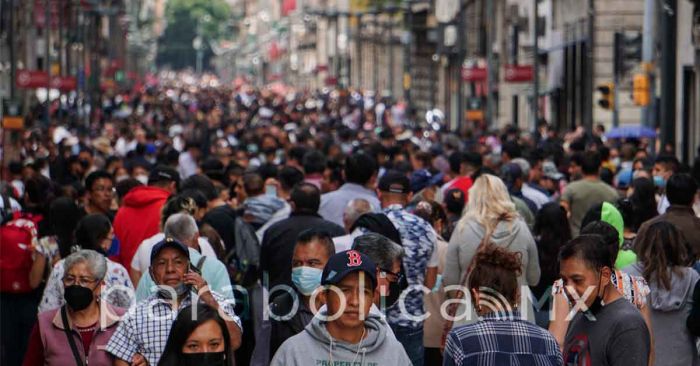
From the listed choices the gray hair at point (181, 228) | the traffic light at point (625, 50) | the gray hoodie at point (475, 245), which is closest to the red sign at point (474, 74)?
the traffic light at point (625, 50)

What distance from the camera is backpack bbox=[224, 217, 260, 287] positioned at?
481 inches

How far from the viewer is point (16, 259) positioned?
1220 centimetres

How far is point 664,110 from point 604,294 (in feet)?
60.8

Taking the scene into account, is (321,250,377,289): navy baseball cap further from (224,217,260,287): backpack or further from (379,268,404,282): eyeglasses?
(224,217,260,287): backpack

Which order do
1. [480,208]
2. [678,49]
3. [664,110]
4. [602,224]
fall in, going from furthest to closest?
[678,49] < [664,110] < [480,208] < [602,224]

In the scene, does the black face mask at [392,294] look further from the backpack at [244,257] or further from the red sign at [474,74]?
the red sign at [474,74]

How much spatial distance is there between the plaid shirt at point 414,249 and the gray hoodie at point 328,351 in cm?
354

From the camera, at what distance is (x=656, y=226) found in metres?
9.16

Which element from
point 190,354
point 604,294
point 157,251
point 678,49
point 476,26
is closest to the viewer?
point 190,354

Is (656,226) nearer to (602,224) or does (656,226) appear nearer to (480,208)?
(602,224)

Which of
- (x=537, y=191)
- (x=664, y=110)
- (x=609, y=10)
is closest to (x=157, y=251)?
(x=537, y=191)

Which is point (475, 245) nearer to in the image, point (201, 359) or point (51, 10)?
point (201, 359)

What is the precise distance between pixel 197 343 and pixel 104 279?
3229mm

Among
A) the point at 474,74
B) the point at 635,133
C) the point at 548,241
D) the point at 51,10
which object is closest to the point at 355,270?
the point at 548,241
